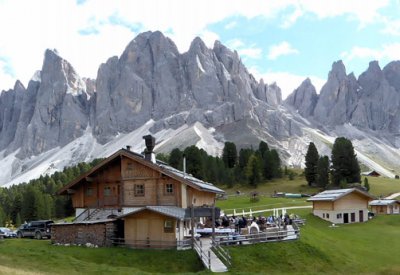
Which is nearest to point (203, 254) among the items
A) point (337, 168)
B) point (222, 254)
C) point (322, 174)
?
point (222, 254)

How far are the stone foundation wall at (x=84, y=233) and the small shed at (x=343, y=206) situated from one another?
3513cm

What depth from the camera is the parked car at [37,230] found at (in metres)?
44.7

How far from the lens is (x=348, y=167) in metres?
106

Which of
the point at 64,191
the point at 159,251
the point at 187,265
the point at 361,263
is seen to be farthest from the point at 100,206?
the point at 361,263

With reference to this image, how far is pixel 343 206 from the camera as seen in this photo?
213 feet

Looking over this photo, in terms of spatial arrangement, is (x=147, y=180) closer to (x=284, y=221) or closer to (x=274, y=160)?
(x=284, y=221)

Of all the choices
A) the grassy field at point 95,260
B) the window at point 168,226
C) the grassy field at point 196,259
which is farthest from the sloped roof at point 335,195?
the grassy field at point 95,260

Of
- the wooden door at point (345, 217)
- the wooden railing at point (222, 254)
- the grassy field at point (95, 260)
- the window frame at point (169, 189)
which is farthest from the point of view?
the wooden door at point (345, 217)

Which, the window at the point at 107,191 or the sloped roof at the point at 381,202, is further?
the sloped roof at the point at 381,202

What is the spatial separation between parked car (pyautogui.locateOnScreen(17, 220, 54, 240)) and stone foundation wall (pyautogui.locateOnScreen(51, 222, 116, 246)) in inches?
234

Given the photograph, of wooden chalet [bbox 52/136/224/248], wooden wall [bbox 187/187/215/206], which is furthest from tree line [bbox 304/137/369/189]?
wooden wall [bbox 187/187/215/206]

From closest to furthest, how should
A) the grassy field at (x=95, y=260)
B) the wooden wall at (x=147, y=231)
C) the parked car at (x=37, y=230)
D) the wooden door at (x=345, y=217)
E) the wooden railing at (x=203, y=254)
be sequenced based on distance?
the grassy field at (x=95, y=260) < the wooden railing at (x=203, y=254) < the wooden wall at (x=147, y=231) < the parked car at (x=37, y=230) < the wooden door at (x=345, y=217)

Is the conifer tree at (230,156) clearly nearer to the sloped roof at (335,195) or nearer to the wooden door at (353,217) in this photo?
the sloped roof at (335,195)

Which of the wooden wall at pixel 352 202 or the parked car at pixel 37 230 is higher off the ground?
the wooden wall at pixel 352 202
